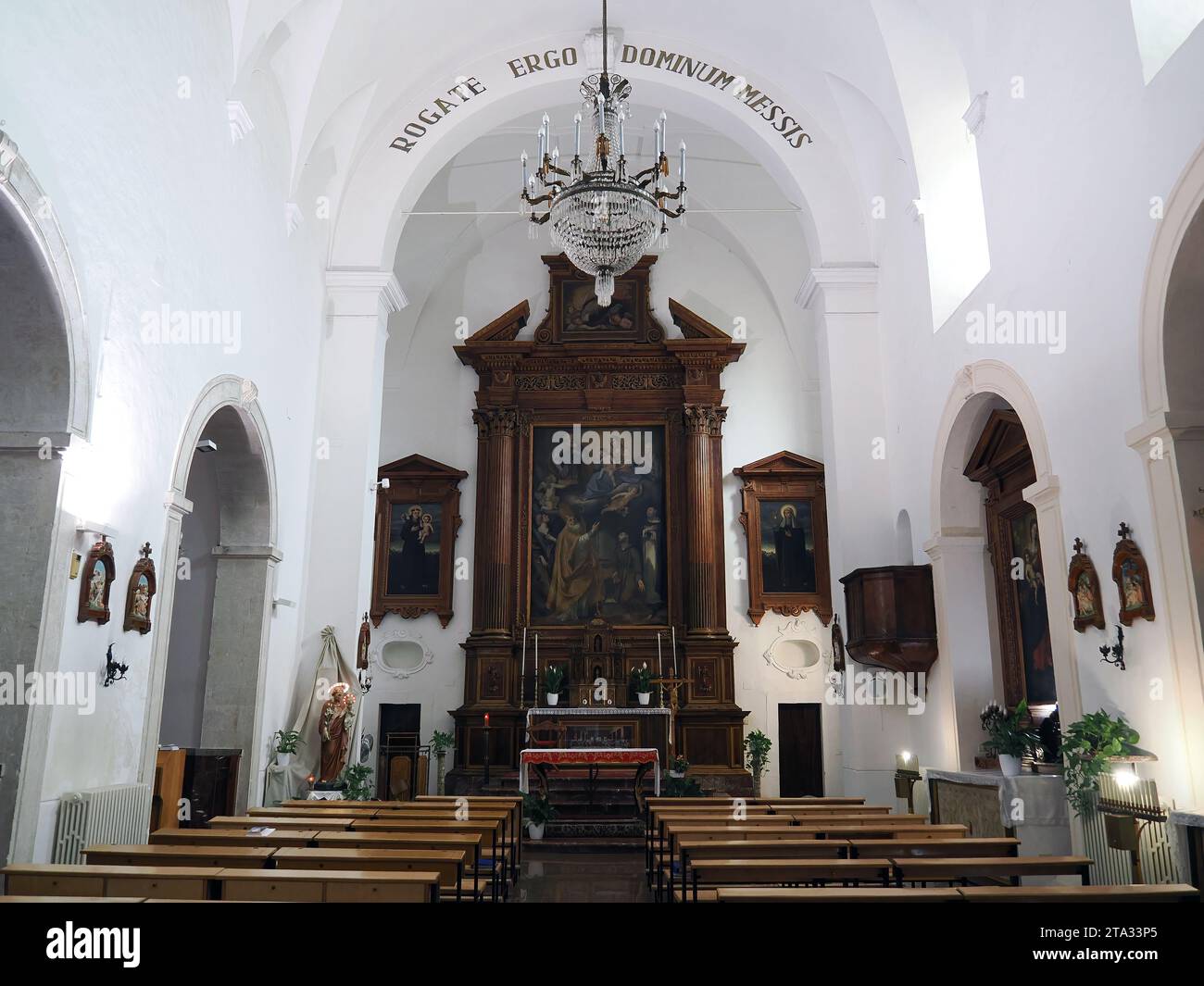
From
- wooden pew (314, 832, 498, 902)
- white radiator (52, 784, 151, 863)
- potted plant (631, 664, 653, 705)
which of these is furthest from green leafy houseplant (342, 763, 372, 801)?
potted plant (631, 664, 653, 705)

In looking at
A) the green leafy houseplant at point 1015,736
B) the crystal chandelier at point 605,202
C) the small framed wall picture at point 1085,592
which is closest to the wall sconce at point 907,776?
the green leafy houseplant at point 1015,736

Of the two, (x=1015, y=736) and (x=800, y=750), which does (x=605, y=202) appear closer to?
(x=1015, y=736)

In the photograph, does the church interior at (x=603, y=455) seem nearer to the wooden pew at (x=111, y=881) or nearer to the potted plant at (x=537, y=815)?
the wooden pew at (x=111, y=881)

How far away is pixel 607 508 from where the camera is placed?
14.3m

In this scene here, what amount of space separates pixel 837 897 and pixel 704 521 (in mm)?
10349

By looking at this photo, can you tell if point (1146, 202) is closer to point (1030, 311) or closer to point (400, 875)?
point (1030, 311)

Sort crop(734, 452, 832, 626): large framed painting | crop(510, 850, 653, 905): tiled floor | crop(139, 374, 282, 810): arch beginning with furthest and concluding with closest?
crop(734, 452, 832, 626): large framed painting < crop(139, 374, 282, 810): arch < crop(510, 850, 653, 905): tiled floor

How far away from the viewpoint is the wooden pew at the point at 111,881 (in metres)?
3.91

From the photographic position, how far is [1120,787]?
5609 millimetres

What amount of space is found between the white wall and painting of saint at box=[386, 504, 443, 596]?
4.86 meters

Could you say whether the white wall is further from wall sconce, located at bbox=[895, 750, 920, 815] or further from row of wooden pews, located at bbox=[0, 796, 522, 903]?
wall sconce, located at bbox=[895, 750, 920, 815]

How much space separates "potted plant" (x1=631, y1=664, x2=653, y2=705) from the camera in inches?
504

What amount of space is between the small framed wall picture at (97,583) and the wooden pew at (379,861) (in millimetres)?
2359
